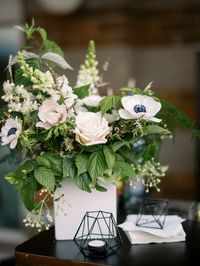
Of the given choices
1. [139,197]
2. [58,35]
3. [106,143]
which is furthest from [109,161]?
[58,35]

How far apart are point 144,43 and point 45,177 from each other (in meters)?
2.42

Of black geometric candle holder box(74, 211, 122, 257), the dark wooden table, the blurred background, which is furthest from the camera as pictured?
the blurred background

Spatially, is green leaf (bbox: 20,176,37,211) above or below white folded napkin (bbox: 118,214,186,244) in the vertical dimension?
above

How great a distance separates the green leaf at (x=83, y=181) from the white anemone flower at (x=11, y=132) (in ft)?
0.61

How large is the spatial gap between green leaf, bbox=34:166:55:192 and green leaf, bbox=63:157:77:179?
4 cm

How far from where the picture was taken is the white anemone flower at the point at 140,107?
1.01 meters

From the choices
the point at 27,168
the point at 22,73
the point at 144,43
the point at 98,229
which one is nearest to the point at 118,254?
the point at 98,229

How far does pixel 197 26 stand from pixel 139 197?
75.9 inches

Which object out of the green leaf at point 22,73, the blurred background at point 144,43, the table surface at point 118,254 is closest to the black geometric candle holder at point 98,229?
the table surface at point 118,254

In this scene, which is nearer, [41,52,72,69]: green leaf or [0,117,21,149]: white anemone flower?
[0,117,21,149]: white anemone flower

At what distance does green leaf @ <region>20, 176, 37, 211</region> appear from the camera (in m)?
1.02

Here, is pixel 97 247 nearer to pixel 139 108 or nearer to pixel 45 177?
pixel 45 177

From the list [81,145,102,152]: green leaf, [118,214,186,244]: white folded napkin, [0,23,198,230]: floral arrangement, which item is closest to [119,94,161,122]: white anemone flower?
[0,23,198,230]: floral arrangement

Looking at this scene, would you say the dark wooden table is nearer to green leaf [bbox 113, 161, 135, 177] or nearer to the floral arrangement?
the floral arrangement
